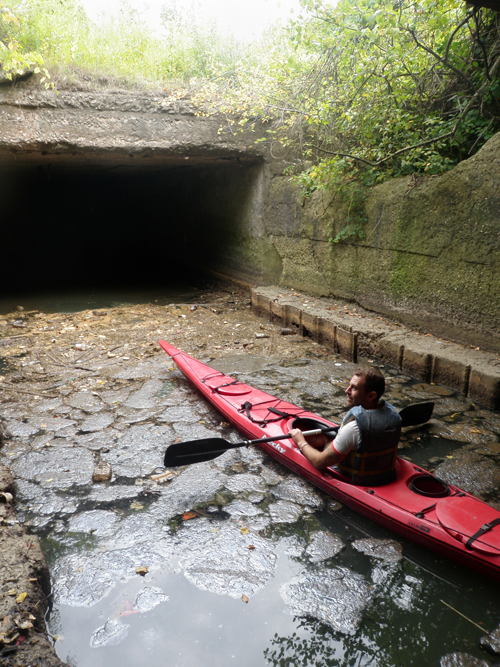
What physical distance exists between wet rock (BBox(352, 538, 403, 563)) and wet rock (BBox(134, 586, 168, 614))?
43.9 inches

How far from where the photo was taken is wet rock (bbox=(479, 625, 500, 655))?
1970 millimetres

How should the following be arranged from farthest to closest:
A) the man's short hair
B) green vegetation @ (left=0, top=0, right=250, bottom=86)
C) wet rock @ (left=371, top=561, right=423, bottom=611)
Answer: green vegetation @ (left=0, top=0, right=250, bottom=86) < the man's short hair < wet rock @ (left=371, top=561, right=423, bottom=611)

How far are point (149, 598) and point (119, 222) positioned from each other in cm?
1359

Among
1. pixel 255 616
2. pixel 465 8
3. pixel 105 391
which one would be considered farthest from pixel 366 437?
pixel 465 8

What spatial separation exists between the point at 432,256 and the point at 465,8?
2.48m

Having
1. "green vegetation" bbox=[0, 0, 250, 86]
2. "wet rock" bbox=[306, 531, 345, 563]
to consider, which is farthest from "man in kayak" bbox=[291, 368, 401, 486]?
"green vegetation" bbox=[0, 0, 250, 86]

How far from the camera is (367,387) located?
8.66 feet

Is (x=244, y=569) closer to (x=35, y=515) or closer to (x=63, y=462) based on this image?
(x=35, y=515)

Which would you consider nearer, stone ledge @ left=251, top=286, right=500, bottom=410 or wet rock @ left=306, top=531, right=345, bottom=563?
wet rock @ left=306, top=531, right=345, bottom=563

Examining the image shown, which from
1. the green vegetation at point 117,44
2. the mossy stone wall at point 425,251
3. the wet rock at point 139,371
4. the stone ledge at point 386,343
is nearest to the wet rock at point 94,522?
the wet rock at point 139,371

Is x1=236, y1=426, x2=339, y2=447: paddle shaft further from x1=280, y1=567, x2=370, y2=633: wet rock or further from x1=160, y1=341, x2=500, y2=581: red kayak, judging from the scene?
x1=280, y1=567, x2=370, y2=633: wet rock

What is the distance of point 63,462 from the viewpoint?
3324 millimetres

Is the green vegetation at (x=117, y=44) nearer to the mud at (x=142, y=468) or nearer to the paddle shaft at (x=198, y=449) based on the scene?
the mud at (x=142, y=468)

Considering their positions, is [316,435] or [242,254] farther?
[242,254]
